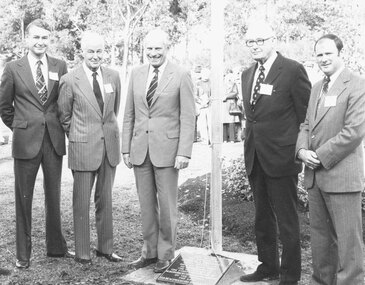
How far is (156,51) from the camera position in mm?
4828

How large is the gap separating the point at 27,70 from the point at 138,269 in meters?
2.19

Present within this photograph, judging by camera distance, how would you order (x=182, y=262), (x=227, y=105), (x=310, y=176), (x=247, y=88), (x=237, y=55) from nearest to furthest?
(x=310, y=176) < (x=247, y=88) < (x=182, y=262) < (x=227, y=105) < (x=237, y=55)

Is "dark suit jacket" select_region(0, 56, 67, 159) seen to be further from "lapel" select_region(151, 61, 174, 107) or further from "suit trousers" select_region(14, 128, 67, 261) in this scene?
"lapel" select_region(151, 61, 174, 107)

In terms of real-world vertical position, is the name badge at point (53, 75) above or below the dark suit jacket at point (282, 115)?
above

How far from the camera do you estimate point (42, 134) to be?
5.09 m

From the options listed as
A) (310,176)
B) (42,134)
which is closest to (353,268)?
(310,176)

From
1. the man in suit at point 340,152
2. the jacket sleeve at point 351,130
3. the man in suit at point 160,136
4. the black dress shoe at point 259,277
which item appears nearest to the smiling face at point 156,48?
the man in suit at point 160,136

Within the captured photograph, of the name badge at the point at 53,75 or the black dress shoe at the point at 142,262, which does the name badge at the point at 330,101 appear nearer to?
the black dress shoe at the point at 142,262

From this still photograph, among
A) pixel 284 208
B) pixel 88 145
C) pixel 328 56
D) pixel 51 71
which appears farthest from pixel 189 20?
pixel 328 56

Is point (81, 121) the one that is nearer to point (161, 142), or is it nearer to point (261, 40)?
point (161, 142)

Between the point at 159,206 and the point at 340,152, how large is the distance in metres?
1.87

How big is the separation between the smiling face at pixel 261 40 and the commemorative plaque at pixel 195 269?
1925mm

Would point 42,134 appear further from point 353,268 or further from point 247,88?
point 353,268

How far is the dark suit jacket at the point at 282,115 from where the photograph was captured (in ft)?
14.1
